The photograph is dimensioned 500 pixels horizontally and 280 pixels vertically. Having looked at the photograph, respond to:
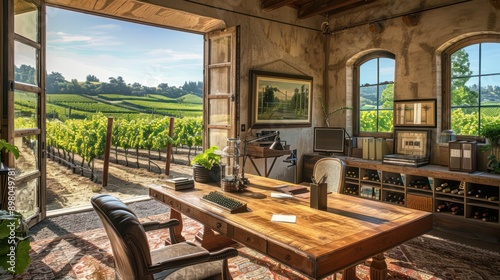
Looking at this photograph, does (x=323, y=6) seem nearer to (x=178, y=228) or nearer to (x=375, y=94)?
(x=375, y=94)

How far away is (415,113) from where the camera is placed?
5047 millimetres

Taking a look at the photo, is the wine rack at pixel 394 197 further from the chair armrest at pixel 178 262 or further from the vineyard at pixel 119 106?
the vineyard at pixel 119 106

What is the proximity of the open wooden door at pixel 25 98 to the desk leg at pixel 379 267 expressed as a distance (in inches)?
136

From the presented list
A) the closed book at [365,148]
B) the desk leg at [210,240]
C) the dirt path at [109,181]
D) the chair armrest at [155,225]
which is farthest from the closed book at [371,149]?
the dirt path at [109,181]

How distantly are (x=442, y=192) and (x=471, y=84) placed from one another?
1.59m

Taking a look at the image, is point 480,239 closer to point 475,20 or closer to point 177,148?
point 475,20

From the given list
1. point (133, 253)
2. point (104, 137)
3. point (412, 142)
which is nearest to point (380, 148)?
point (412, 142)

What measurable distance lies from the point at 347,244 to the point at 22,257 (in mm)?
1513

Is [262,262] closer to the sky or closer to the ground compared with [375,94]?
closer to the ground

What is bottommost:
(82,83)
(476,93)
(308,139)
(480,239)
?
(480,239)

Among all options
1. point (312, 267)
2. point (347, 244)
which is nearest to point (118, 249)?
point (312, 267)

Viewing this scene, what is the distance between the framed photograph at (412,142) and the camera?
4.89m

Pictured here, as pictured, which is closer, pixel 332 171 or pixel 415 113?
pixel 332 171

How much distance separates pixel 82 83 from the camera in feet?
29.5
